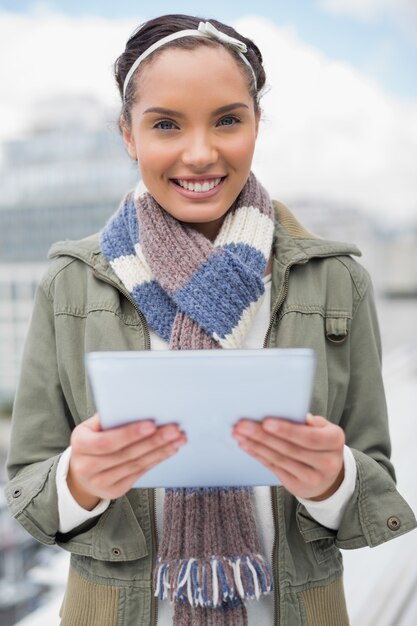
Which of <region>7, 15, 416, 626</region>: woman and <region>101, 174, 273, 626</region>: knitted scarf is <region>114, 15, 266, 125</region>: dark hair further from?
<region>101, 174, 273, 626</region>: knitted scarf

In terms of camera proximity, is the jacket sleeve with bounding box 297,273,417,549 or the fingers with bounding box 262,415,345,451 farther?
the jacket sleeve with bounding box 297,273,417,549

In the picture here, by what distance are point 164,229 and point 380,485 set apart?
439mm

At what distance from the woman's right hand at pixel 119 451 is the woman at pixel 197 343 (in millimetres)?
123

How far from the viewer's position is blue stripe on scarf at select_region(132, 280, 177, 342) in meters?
0.90

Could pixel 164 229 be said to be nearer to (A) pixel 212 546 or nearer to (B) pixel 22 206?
(A) pixel 212 546

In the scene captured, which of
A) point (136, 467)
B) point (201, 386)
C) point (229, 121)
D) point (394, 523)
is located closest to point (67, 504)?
point (136, 467)

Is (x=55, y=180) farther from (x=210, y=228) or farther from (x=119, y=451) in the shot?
(x=119, y=451)

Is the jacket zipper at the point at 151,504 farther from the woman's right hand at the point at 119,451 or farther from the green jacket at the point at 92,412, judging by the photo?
the woman's right hand at the point at 119,451

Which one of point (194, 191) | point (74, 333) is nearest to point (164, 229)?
point (194, 191)

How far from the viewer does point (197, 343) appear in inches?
34.2

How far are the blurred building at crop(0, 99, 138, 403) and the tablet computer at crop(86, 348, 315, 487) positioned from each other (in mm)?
25872

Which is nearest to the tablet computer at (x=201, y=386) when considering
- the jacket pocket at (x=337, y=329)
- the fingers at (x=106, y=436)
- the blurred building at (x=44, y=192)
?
the fingers at (x=106, y=436)

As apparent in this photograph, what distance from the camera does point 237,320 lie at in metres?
0.88

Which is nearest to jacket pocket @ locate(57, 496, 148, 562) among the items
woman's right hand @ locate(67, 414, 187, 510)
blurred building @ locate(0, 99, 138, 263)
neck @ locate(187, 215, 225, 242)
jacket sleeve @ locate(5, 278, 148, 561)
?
jacket sleeve @ locate(5, 278, 148, 561)
